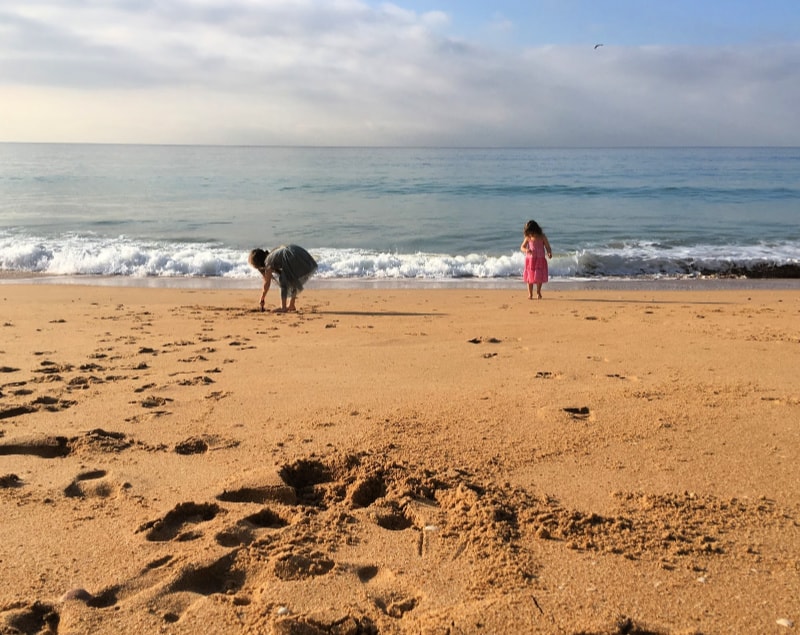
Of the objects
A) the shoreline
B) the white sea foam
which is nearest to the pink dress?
the shoreline

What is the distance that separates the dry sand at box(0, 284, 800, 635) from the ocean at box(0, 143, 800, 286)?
25.2 ft

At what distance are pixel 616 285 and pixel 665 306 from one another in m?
2.85

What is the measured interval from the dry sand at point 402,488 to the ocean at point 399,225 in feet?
25.2

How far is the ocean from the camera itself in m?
13.6

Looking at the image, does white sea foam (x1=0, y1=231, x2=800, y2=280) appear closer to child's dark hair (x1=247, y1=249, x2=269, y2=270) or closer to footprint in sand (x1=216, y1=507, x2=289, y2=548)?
child's dark hair (x1=247, y1=249, x2=269, y2=270)

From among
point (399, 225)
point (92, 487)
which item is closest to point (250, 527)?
point (92, 487)

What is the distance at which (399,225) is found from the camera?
2022 cm

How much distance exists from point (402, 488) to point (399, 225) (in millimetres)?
17629

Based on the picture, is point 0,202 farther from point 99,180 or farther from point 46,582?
point 46,582

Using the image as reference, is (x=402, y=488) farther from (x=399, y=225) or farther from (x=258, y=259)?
(x=399, y=225)

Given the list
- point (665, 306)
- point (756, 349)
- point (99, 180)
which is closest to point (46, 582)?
point (756, 349)

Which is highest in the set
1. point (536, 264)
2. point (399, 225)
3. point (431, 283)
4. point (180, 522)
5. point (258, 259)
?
point (399, 225)

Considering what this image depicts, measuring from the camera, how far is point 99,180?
35812 millimetres

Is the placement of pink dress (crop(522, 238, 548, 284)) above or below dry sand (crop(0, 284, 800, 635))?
above
